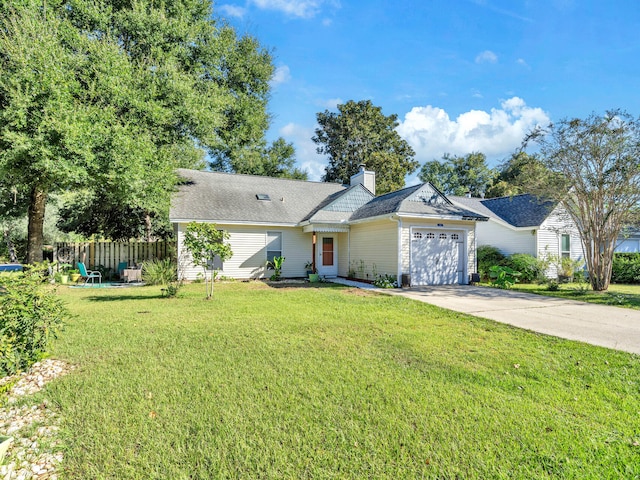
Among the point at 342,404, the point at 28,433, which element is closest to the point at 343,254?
the point at 342,404

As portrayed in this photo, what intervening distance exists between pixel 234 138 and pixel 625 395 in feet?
66.7

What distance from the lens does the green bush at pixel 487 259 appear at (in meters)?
16.1

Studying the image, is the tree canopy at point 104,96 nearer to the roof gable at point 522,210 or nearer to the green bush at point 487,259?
the green bush at point 487,259

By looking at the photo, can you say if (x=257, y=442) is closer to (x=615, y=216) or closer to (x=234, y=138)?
(x=615, y=216)

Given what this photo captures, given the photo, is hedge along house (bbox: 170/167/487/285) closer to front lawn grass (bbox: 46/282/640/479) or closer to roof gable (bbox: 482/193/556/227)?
roof gable (bbox: 482/193/556/227)

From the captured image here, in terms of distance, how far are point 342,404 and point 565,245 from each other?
1931 centimetres

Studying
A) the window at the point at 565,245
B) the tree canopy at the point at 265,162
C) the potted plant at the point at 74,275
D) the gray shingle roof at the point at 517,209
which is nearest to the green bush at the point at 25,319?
the potted plant at the point at 74,275

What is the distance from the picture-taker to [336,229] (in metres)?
14.8

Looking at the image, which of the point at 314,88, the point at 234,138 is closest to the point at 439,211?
the point at 314,88

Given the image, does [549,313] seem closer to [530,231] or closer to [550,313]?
[550,313]

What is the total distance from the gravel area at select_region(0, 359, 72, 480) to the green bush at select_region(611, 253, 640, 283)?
20.9 meters

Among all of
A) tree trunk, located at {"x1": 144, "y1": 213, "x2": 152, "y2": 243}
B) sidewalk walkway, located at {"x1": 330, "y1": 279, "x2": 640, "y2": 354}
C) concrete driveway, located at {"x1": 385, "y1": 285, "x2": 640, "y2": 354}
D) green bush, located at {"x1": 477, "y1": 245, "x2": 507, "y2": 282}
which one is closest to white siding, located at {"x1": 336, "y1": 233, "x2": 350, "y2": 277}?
sidewalk walkway, located at {"x1": 330, "y1": 279, "x2": 640, "y2": 354}

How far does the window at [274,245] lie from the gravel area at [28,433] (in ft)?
37.8

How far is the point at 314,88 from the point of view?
16.3m
